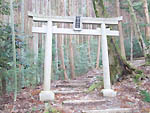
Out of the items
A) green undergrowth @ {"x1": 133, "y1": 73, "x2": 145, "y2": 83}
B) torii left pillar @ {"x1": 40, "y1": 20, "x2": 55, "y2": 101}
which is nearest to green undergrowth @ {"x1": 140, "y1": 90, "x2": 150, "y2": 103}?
green undergrowth @ {"x1": 133, "y1": 73, "x2": 145, "y2": 83}

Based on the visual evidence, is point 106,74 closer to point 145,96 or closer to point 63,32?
point 145,96

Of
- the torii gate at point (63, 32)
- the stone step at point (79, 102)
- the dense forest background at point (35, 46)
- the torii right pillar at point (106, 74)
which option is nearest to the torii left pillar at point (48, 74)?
the torii gate at point (63, 32)

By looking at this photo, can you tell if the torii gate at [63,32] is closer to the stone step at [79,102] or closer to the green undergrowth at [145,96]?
the stone step at [79,102]

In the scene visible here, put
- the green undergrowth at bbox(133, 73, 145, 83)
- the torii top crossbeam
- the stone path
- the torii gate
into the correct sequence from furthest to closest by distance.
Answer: the green undergrowth at bbox(133, 73, 145, 83)
the torii top crossbeam
the torii gate
the stone path

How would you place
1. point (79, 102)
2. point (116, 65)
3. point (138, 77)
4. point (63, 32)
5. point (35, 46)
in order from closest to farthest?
point (79, 102) → point (63, 32) → point (138, 77) → point (116, 65) → point (35, 46)

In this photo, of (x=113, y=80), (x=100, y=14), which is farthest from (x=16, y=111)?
(x=100, y=14)

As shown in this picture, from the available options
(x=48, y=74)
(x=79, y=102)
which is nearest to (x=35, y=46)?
(x=48, y=74)

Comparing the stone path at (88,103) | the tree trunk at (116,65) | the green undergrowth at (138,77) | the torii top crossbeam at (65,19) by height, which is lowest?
the stone path at (88,103)

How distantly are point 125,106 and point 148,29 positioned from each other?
15.6 feet

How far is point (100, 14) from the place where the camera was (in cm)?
642

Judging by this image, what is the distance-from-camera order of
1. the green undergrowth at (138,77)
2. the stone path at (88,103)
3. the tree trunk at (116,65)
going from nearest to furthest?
the stone path at (88,103)
the green undergrowth at (138,77)
the tree trunk at (116,65)

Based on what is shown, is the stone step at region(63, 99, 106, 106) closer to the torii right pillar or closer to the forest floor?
the forest floor

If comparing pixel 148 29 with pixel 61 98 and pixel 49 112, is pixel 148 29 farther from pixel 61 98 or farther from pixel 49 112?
pixel 49 112

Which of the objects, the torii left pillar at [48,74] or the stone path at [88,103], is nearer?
the stone path at [88,103]
